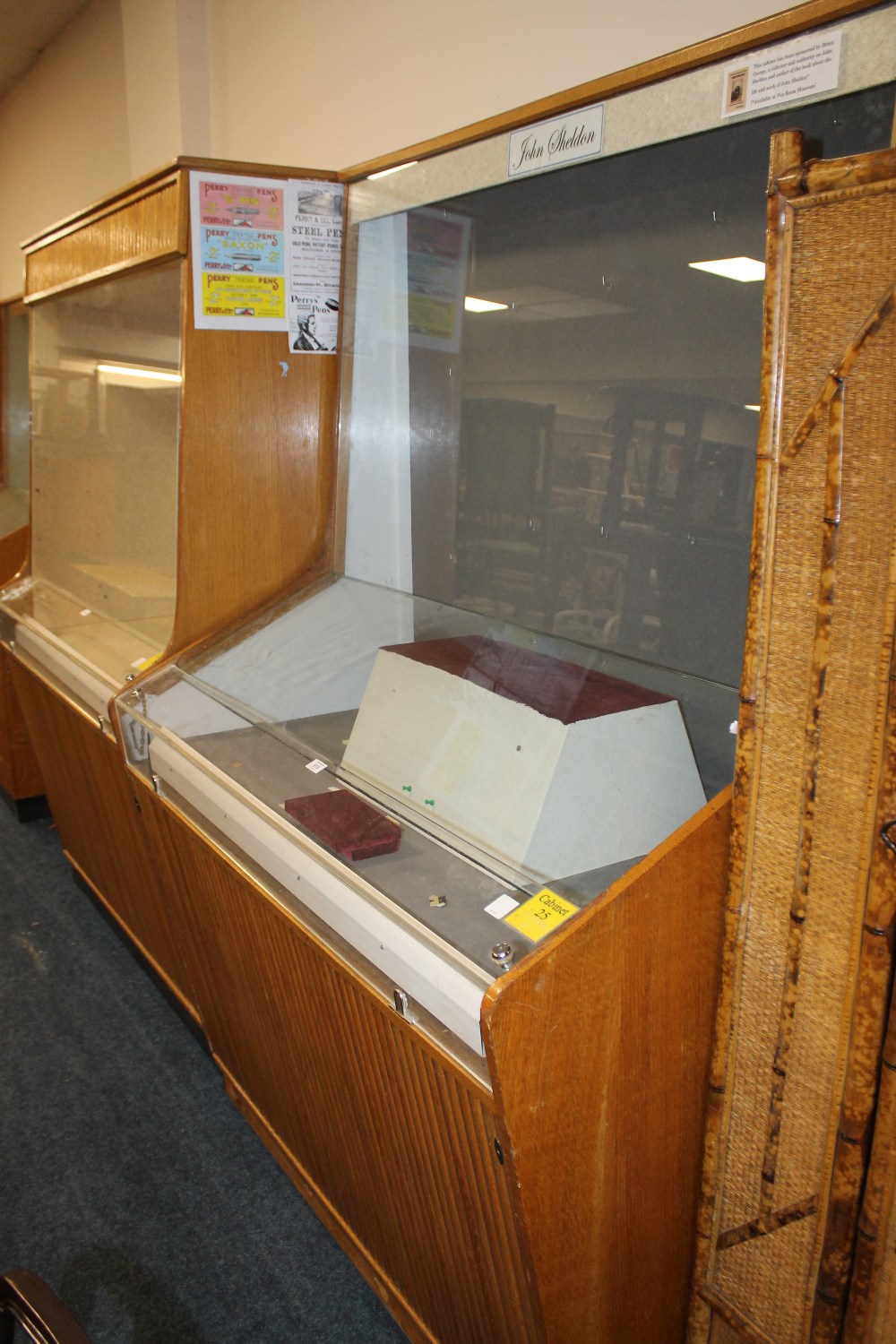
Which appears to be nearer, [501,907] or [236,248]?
[501,907]

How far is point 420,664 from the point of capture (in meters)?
1.50

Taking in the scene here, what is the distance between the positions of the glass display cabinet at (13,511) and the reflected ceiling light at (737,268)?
8.86 ft

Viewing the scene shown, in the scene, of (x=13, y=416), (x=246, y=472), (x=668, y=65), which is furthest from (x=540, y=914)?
(x=13, y=416)

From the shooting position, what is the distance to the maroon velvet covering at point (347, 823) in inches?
48.1

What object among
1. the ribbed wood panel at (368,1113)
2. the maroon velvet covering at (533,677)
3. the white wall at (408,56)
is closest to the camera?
the ribbed wood panel at (368,1113)

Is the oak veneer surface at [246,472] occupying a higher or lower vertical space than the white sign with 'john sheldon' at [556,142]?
lower

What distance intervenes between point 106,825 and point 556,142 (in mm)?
1893

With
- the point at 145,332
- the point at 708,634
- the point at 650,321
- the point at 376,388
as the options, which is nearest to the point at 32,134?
the point at 145,332

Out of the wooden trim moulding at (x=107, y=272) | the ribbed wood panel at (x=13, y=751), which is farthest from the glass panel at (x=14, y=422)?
the wooden trim moulding at (x=107, y=272)

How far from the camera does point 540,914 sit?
3.36 ft

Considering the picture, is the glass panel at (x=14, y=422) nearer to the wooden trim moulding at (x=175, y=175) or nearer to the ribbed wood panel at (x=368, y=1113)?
the wooden trim moulding at (x=175, y=175)

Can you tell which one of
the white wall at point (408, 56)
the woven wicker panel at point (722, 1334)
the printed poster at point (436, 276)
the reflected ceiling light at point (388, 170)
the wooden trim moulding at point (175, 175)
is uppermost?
the white wall at point (408, 56)

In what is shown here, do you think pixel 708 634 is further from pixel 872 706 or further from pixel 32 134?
→ pixel 32 134

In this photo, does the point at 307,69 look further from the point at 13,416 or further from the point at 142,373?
the point at 13,416
